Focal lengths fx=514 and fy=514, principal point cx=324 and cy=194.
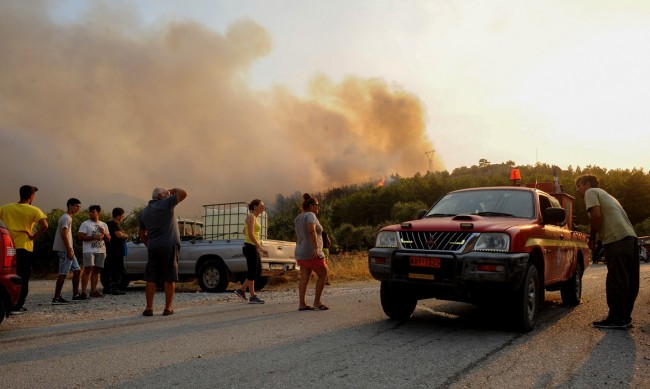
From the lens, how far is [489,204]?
7203 millimetres

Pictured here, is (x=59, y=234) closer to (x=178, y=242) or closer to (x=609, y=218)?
(x=178, y=242)

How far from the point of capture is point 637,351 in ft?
16.8

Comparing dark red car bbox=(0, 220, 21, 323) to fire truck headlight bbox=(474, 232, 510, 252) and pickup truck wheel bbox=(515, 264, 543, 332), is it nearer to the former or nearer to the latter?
fire truck headlight bbox=(474, 232, 510, 252)

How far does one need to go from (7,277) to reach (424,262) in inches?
197

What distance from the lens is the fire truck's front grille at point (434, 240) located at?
5926mm

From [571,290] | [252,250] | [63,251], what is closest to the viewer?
[571,290]

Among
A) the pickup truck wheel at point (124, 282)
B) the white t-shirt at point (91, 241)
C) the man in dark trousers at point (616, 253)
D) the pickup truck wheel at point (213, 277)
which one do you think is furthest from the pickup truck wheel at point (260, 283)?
the man in dark trousers at point (616, 253)

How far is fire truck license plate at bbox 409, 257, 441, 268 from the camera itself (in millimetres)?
5906

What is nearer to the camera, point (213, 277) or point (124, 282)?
point (213, 277)

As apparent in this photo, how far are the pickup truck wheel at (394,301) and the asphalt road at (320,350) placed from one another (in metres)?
0.17

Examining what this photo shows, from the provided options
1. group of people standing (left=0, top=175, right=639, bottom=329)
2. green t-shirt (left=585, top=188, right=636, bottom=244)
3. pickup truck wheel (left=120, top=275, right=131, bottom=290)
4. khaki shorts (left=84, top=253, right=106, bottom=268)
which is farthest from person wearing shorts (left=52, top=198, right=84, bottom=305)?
green t-shirt (left=585, top=188, right=636, bottom=244)

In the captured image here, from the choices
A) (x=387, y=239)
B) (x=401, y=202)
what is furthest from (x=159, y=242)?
(x=401, y=202)

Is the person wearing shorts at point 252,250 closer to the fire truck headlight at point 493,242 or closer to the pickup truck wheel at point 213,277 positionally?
the pickup truck wheel at point 213,277

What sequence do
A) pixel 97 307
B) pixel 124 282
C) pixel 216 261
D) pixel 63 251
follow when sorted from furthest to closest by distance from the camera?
pixel 124 282 < pixel 216 261 < pixel 63 251 < pixel 97 307
